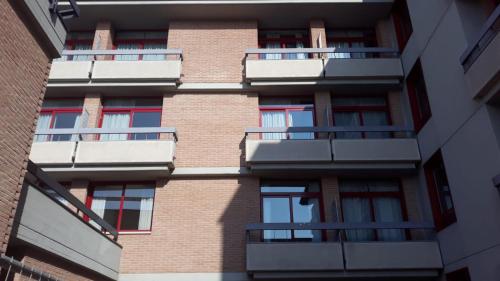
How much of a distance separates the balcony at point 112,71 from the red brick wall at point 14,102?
681cm

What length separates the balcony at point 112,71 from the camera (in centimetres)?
1387

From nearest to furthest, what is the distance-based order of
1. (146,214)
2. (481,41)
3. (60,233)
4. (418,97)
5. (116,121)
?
(60,233)
(481,41)
(146,214)
(418,97)
(116,121)

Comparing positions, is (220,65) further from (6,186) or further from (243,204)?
(6,186)

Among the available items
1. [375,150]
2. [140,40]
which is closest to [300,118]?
[375,150]

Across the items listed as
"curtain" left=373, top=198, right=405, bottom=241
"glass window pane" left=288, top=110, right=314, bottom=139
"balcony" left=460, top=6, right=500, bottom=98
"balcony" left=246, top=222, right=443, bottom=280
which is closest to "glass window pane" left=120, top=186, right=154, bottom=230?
"balcony" left=246, top=222, right=443, bottom=280

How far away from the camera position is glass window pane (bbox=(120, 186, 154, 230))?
41.4 feet

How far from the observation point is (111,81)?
45.9ft

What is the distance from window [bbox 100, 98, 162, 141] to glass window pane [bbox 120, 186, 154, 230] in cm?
225

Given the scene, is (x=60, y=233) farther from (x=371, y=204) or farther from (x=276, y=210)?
(x=371, y=204)

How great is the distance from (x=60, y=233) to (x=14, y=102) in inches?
108

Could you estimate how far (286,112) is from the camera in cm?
1448

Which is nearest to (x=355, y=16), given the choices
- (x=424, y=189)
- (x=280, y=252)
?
(x=424, y=189)

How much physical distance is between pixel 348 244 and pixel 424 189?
2915 millimetres

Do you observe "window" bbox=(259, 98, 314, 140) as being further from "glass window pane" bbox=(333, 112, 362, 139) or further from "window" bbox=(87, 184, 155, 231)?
"window" bbox=(87, 184, 155, 231)
